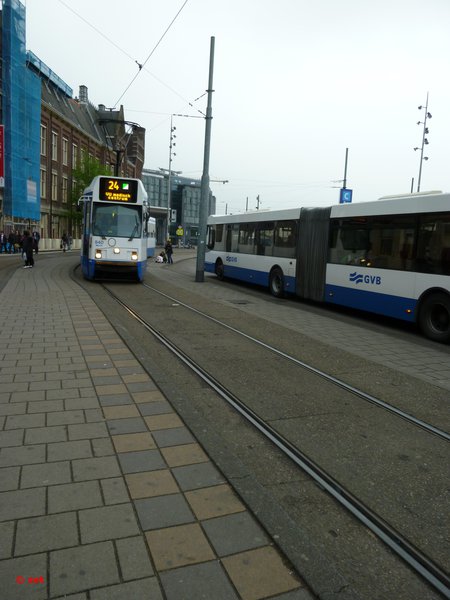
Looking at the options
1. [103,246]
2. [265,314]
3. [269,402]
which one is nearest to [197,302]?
[265,314]

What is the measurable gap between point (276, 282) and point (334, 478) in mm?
12246

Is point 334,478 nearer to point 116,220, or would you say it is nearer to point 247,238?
point 116,220

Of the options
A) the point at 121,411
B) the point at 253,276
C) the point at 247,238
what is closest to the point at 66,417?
the point at 121,411

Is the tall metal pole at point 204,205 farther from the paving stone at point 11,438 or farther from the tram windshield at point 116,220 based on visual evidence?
the paving stone at point 11,438

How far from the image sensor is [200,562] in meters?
2.58

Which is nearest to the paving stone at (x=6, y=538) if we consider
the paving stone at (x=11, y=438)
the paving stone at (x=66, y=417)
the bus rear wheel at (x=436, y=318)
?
the paving stone at (x=11, y=438)

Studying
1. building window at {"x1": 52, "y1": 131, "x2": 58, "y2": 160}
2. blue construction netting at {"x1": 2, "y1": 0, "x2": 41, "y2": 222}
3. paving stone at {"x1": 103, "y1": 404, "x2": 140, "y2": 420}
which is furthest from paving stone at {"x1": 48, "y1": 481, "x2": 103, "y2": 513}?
building window at {"x1": 52, "y1": 131, "x2": 58, "y2": 160}

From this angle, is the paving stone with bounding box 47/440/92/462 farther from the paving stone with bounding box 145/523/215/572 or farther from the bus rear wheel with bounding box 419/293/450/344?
the bus rear wheel with bounding box 419/293/450/344

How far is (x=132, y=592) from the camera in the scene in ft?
7.66

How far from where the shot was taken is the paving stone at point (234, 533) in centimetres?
272

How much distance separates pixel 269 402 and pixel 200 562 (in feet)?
9.10

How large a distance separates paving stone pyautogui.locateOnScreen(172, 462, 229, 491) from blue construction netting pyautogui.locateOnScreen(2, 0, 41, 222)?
37.2 metres

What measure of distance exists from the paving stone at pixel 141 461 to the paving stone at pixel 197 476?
16 centimetres

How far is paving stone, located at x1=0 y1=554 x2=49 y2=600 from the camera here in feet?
7.51
